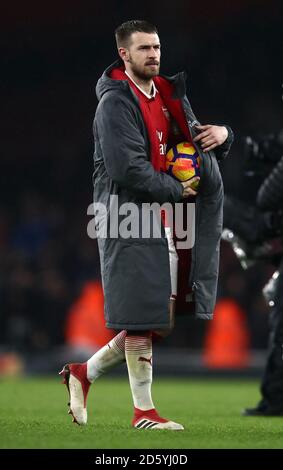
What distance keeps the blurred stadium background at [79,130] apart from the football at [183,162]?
844 centimetres

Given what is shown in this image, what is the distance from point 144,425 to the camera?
5961mm

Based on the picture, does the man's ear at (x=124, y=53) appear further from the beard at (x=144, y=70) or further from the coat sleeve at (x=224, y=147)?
the coat sleeve at (x=224, y=147)

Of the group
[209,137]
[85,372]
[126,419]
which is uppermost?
[209,137]

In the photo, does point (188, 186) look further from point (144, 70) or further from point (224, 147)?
point (144, 70)

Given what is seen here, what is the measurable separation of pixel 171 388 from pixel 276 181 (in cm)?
420

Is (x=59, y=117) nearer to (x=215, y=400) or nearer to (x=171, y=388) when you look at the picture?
(x=171, y=388)

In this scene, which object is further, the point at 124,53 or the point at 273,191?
the point at 273,191

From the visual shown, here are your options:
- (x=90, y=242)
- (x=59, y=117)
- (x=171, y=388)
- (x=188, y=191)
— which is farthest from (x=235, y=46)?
(x=188, y=191)

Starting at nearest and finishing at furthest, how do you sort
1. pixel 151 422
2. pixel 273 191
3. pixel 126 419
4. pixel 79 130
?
pixel 151 422 → pixel 126 419 → pixel 273 191 → pixel 79 130

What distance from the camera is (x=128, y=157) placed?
229 inches

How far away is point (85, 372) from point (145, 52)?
1627 millimetres

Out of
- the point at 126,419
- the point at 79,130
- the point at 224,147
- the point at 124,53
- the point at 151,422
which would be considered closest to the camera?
the point at 151,422

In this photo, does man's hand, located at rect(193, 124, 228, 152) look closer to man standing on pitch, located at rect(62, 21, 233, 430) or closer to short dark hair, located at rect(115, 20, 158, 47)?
man standing on pitch, located at rect(62, 21, 233, 430)

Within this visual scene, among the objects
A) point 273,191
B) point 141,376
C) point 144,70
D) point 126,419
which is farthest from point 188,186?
point 126,419
